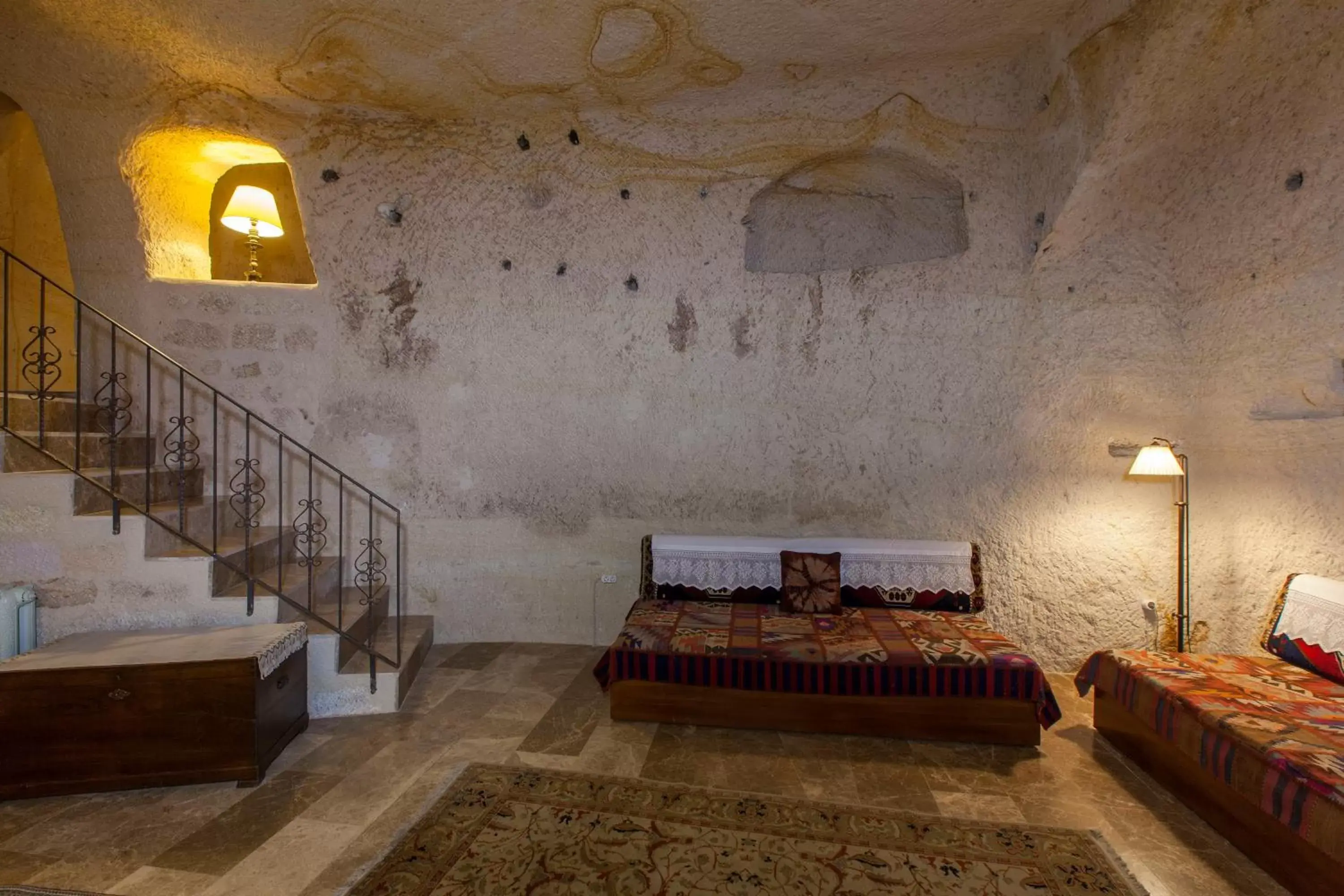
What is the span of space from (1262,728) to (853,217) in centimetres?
322

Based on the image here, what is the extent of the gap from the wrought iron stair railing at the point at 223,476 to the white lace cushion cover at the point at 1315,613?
409cm

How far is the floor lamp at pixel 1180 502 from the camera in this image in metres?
2.92

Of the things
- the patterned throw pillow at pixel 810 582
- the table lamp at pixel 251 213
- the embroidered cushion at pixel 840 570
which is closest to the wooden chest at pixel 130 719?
the embroidered cushion at pixel 840 570

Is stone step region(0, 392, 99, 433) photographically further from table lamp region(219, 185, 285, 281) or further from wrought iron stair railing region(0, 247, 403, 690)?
table lamp region(219, 185, 285, 281)

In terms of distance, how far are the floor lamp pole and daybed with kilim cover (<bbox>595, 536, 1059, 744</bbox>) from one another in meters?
1.04

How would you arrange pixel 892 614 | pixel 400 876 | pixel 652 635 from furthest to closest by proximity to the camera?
pixel 892 614 → pixel 652 635 → pixel 400 876

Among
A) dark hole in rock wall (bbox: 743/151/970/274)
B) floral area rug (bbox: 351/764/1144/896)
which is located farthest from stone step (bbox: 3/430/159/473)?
dark hole in rock wall (bbox: 743/151/970/274)

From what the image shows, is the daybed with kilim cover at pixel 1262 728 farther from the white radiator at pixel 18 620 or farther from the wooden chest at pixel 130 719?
the white radiator at pixel 18 620

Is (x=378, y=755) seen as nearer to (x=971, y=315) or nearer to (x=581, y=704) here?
(x=581, y=704)

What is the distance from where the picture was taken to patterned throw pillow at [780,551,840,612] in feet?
10.5

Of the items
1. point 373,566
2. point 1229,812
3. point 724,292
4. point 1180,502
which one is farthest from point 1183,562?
point 373,566

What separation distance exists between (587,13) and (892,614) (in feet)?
11.5

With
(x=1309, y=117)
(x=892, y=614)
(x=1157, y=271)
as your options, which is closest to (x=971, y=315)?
(x=1157, y=271)

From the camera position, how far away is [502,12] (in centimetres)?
280
